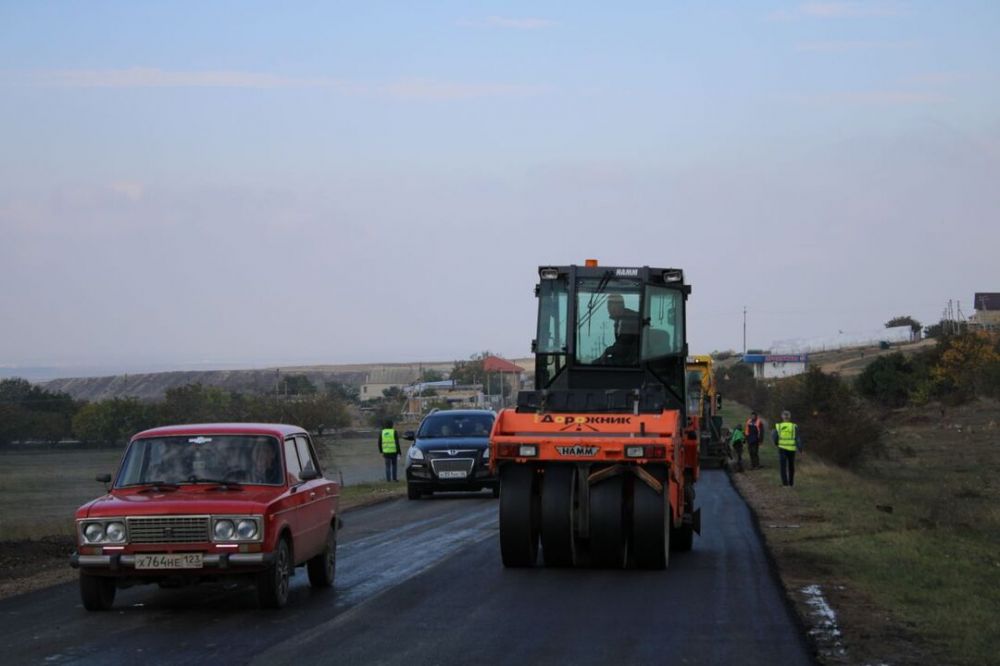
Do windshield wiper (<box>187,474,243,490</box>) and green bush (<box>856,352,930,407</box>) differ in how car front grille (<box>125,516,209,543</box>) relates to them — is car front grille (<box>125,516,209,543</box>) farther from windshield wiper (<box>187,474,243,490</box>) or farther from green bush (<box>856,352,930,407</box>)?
green bush (<box>856,352,930,407</box>)

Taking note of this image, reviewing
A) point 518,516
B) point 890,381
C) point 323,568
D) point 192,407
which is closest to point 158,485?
point 323,568

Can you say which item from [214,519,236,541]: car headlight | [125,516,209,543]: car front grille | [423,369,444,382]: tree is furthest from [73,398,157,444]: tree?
[423,369,444,382]: tree

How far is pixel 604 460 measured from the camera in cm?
1477

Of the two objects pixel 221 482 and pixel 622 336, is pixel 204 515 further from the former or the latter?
pixel 622 336

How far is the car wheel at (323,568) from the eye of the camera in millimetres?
13281

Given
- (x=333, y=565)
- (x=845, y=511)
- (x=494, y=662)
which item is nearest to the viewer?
(x=494, y=662)

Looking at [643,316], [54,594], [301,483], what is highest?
[643,316]

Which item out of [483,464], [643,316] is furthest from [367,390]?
[643,316]

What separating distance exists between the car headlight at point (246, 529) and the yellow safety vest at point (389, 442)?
2430 centimetres

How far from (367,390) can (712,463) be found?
356 ft

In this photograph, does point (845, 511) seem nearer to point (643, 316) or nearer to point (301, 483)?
point (643, 316)

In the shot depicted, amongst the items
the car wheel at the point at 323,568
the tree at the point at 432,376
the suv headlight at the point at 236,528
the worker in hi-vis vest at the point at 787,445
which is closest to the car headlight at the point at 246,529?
the suv headlight at the point at 236,528

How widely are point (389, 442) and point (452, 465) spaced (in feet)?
27.2

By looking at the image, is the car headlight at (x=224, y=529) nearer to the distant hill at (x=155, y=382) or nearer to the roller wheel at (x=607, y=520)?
the roller wheel at (x=607, y=520)
